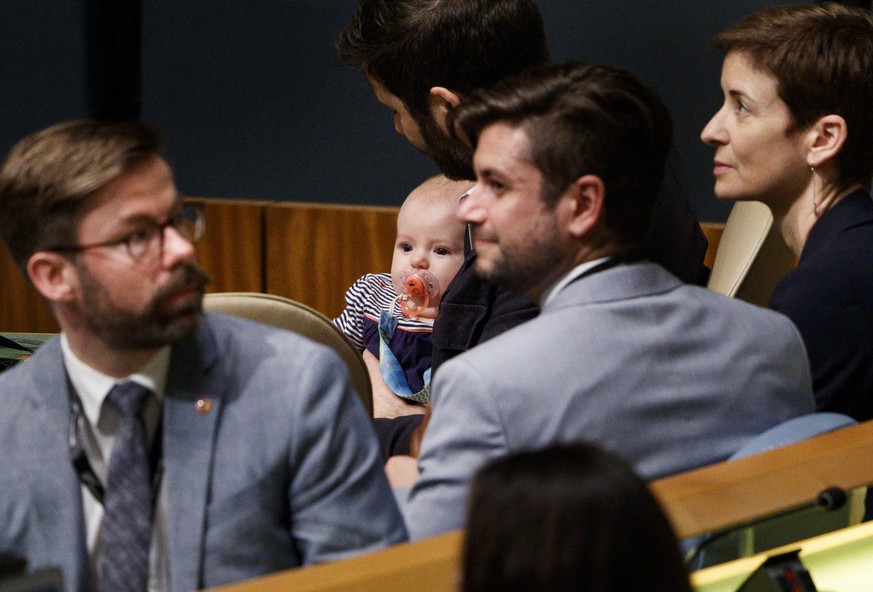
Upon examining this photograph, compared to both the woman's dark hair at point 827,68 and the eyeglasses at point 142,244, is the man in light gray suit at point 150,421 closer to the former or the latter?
the eyeglasses at point 142,244

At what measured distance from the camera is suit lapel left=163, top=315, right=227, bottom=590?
1630 mm

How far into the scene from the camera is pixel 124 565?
163cm

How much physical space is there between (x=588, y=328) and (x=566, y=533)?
819mm

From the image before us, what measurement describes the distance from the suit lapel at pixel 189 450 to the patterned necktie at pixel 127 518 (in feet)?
0.11

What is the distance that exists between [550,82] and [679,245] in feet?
2.34

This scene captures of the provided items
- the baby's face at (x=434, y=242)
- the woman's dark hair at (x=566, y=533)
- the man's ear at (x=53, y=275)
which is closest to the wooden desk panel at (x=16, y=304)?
the baby's face at (x=434, y=242)

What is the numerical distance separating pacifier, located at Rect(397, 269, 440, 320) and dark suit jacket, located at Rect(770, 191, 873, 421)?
94 centimetres

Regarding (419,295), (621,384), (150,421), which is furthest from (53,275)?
(419,295)

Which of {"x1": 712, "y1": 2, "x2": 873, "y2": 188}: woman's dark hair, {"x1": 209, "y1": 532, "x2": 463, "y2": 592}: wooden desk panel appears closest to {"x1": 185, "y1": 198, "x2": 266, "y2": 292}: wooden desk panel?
{"x1": 712, "y1": 2, "x2": 873, "y2": 188}: woman's dark hair

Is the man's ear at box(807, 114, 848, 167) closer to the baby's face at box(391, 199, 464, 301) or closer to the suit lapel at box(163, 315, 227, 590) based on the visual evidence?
the baby's face at box(391, 199, 464, 301)

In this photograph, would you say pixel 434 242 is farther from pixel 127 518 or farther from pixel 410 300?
pixel 127 518

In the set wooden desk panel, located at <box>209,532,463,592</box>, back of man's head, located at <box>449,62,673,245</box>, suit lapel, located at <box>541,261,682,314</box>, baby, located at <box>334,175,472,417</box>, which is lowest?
baby, located at <box>334,175,472,417</box>

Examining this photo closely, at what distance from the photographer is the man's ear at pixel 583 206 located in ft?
6.12

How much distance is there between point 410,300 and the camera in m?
2.99
